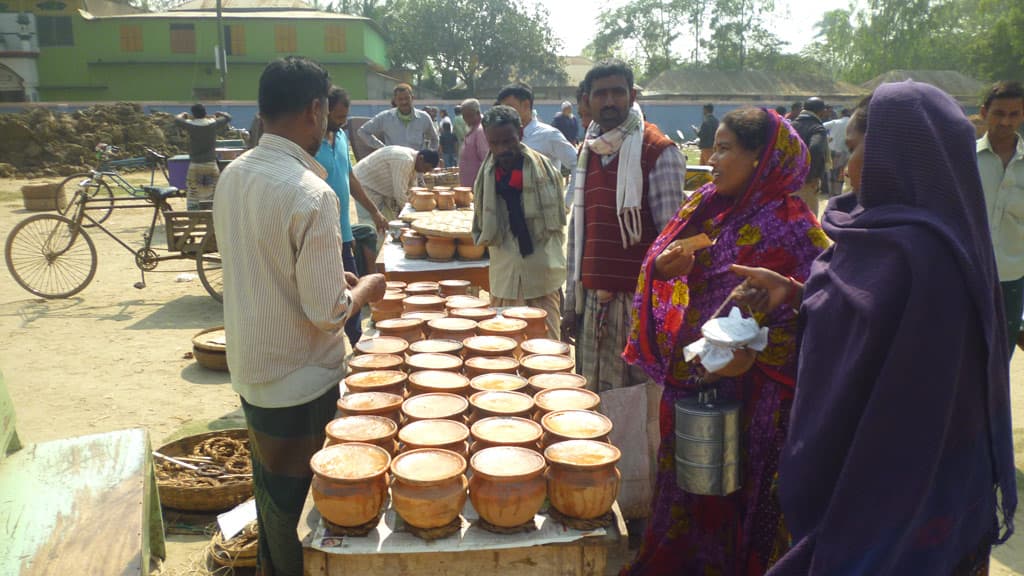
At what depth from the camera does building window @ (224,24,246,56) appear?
31.9 meters

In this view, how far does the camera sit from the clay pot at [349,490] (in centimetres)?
176

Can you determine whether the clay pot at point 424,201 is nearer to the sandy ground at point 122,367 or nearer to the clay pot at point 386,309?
the sandy ground at point 122,367

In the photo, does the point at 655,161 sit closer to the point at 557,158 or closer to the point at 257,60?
the point at 557,158

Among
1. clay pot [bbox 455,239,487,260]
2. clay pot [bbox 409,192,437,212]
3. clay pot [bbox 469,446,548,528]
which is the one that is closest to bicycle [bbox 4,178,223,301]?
clay pot [bbox 409,192,437,212]

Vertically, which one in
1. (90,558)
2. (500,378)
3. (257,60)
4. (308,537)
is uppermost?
(257,60)

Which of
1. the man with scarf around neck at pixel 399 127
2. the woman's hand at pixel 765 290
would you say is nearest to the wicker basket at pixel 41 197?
the man with scarf around neck at pixel 399 127

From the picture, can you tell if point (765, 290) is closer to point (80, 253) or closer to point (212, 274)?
point (212, 274)

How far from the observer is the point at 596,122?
328cm

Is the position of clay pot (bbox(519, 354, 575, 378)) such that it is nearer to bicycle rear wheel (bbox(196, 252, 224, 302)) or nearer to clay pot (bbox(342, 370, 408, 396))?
clay pot (bbox(342, 370, 408, 396))

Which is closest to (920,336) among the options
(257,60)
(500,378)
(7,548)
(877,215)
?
(877,215)

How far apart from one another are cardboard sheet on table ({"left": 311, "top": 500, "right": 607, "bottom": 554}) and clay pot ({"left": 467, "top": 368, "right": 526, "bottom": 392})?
0.62 metres

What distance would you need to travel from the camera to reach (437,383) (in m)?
2.46

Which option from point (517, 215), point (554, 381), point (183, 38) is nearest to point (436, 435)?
point (554, 381)

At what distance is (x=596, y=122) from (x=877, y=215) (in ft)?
6.52
